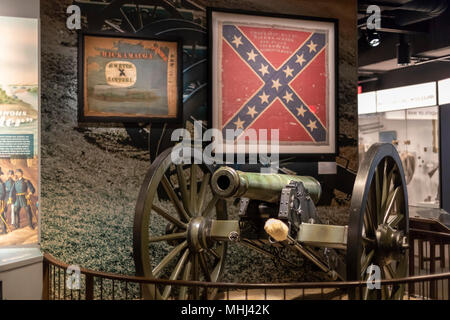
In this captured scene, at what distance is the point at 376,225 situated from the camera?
406cm

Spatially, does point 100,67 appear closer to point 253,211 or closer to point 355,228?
point 253,211

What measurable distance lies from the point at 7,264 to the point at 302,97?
328 centimetres

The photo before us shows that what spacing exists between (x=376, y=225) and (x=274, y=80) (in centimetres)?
199

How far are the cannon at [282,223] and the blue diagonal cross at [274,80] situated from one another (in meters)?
0.88

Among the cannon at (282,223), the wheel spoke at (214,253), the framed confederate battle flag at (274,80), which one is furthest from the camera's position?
Result: the framed confederate battle flag at (274,80)

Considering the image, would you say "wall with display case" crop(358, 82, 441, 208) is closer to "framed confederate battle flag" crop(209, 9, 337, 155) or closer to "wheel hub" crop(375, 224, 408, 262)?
"framed confederate battle flag" crop(209, 9, 337, 155)

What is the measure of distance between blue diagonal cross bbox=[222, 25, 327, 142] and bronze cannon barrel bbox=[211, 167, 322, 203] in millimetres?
1187

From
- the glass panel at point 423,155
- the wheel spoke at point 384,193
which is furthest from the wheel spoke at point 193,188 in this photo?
the glass panel at point 423,155

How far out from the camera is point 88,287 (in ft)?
11.1

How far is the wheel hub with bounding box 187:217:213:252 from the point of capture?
4281 millimetres

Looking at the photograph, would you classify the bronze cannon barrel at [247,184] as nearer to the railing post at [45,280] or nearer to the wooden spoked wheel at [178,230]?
the wooden spoked wheel at [178,230]

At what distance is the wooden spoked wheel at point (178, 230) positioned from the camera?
12.7 feet
